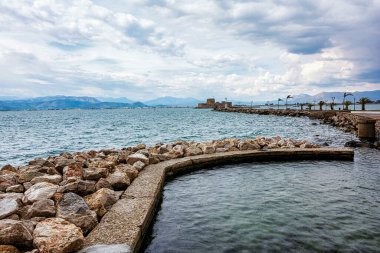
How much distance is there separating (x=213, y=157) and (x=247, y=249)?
221 inches

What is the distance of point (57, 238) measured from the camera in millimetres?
3697

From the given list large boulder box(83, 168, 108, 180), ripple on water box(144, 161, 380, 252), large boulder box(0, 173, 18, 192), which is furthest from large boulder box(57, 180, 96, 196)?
large boulder box(0, 173, 18, 192)

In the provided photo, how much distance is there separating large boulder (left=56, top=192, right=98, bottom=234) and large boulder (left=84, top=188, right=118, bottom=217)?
0.25 metres

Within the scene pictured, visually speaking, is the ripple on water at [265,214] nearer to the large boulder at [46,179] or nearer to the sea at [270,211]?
the sea at [270,211]

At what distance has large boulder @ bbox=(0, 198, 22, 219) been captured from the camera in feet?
15.5

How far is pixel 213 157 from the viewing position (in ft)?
33.0

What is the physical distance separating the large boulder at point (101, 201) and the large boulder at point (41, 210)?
0.64 meters

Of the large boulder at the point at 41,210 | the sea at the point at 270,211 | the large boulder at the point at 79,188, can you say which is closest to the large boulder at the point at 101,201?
the large boulder at the point at 79,188

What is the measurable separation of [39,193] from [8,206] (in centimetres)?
68

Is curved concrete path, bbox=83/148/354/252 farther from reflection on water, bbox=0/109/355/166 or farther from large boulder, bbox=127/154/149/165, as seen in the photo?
reflection on water, bbox=0/109/355/166

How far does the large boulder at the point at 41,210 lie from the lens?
187 inches

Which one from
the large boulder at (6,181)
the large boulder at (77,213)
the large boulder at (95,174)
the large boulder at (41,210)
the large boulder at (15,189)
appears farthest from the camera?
the large boulder at (95,174)

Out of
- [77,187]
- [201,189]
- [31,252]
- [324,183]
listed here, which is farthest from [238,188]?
[31,252]

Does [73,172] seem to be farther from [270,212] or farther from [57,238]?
[270,212]
